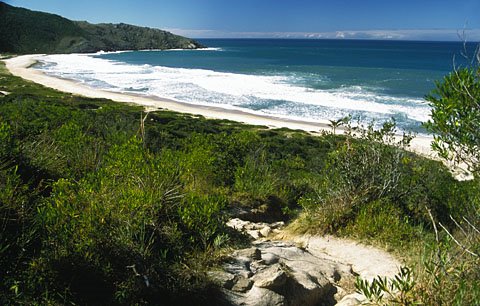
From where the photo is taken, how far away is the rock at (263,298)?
139 inches

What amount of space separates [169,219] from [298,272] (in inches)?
57.1

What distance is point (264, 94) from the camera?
41781mm

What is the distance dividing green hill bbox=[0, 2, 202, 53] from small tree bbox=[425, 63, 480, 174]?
106244 mm

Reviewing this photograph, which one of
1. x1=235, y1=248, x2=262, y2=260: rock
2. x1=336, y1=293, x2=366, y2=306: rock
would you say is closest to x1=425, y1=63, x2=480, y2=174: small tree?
x1=336, y1=293, x2=366, y2=306: rock

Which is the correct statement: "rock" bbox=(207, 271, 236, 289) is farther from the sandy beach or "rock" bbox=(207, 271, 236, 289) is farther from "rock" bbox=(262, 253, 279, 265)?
the sandy beach

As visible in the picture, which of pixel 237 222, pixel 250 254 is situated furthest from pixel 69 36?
pixel 250 254

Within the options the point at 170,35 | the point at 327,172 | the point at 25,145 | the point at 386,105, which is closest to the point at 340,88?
the point at 386,105

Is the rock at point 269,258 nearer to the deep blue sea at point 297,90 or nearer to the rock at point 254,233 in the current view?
the rock at point 254,233

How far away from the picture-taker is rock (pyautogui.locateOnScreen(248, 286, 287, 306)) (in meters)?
3.53

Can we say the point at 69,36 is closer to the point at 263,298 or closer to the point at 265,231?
the point at 265,231

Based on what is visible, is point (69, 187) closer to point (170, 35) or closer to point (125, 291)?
point (125, 291)

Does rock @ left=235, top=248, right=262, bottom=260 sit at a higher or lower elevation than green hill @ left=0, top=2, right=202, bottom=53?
lower

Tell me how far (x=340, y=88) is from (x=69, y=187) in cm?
4414

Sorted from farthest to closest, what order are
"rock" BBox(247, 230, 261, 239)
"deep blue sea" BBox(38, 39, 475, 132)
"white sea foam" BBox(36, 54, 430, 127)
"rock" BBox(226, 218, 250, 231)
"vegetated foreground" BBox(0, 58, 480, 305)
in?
"white sea foam" BBox(36, 54, 430, 127) → "deep blue sea" BBox(38, 39, 475, 132) → "rock" BBox(226, 218, 250, 231) → "rock" BBox(247, 230, 261, 239) → "vegetated foreground" BBox(0, 58, 480, 305)
